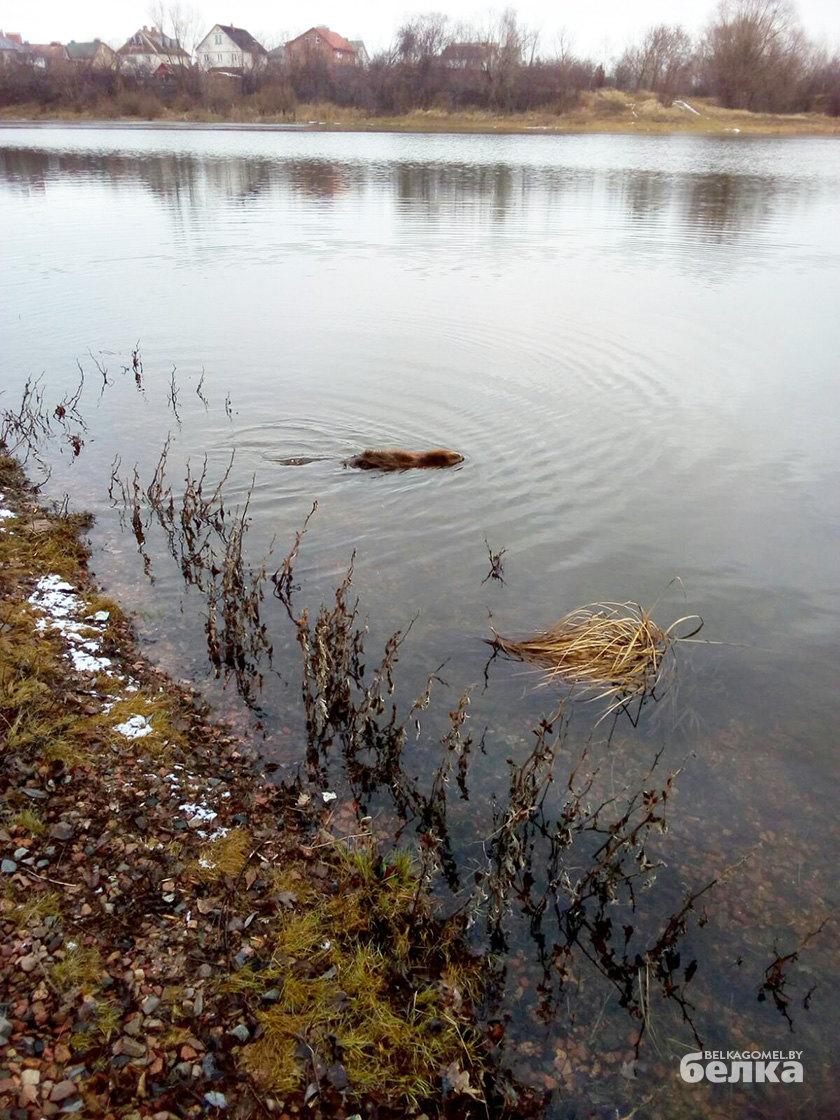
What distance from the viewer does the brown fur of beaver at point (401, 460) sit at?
989cm

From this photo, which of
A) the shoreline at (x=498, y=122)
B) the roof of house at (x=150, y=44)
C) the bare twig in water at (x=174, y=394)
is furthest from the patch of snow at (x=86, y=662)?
the roof of house at (x=150, y=44)

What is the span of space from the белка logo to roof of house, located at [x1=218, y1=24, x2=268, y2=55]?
138m

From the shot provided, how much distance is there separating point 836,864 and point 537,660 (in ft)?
8.34

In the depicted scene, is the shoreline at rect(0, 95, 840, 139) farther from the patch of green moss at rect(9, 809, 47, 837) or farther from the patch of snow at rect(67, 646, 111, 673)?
the patch of green moss at rect(9, 809, 47, 837)

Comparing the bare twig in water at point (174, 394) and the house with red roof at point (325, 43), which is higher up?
the house with red roof at point (325, 43)

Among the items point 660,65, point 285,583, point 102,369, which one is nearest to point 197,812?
point 285,583

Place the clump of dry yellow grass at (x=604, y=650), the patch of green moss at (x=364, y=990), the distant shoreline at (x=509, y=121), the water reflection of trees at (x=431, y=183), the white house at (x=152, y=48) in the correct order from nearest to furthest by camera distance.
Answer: the patch of green moss at (x=364, y=990) < the clump of dry yellow grass at (x=604, y=650) < the water reflection of trees at (x=431, y=183) < the distant shoreline at (x=509, y=121) < the white house at (x=152, y=48)

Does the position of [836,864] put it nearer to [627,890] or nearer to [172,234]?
[627,890]

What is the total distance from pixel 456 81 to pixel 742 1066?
92.9 m

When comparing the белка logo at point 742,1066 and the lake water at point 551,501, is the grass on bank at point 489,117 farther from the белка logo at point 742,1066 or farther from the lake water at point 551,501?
the белка logo at point 742,1066

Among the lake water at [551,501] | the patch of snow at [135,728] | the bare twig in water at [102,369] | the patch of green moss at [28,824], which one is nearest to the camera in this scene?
the lake water at [551,501]

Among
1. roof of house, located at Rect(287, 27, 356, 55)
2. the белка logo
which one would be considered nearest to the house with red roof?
roof of house, located at Rect(287, 27, 356, 55)

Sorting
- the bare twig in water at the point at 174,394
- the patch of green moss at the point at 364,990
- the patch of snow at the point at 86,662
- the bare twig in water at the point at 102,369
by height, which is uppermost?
the bare twig in water at the point at 102,369

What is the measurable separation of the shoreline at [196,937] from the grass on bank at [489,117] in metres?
77.2
